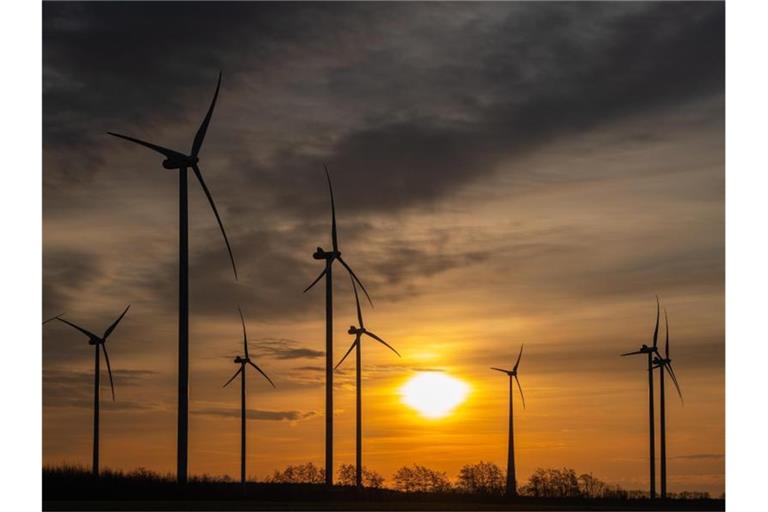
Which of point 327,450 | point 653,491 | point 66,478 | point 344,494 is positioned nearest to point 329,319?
point 327,450

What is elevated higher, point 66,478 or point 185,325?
point 185,325

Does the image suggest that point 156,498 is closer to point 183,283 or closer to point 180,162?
point 183,283

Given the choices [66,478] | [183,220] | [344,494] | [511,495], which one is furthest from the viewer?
[511,495]

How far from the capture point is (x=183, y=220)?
57062 mm

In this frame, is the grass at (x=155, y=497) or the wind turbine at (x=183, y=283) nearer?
the grass at (x=155, y=497)

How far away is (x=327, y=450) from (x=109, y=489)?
2263 centimetres

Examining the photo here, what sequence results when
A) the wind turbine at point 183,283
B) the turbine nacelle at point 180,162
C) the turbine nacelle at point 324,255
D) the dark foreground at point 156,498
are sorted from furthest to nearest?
the turbine nacelle at point 324,255 → the turbine nacelle at point 180,162 → the wind turbine at point 183,283 → the dark foreground at point 156,498

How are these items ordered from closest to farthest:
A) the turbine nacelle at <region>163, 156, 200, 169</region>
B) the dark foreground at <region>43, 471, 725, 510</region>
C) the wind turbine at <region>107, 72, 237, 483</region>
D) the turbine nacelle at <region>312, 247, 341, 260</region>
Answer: the dark foreground at <region>43, 471, 725, 510</region> → the wind turbine at <region>107, 72, 237, 483</region> → the turbine nacelle at <region>163, 156, 200, 169</region> → the turbine nacelle at <region>312, 247, 341, 260</region>

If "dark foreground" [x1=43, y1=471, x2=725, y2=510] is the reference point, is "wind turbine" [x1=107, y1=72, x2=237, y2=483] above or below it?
above

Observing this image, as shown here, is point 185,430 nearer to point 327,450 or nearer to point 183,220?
point 183,220

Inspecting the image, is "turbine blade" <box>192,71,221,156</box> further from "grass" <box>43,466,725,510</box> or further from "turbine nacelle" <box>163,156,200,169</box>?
"grass" <box>43,466,725,510</box>

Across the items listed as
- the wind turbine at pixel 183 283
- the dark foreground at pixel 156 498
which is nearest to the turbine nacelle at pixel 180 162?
the wind turbine at pixel 183 283

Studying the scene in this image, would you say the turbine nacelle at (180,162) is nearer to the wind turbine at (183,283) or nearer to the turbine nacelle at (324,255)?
the wind turbine at (183,283)

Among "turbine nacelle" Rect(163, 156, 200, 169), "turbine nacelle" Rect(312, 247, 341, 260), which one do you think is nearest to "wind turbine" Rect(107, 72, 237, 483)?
"turbine nacelle" Rect(163, 156, 200, 169)
